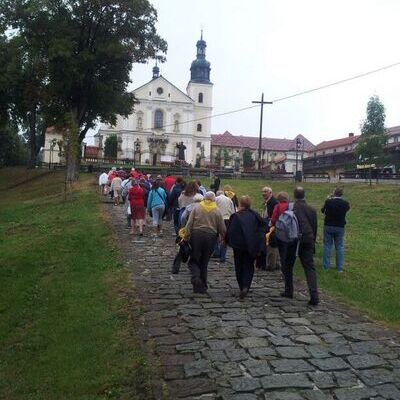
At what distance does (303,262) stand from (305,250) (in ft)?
0.61

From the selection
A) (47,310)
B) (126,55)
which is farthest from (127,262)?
(126,55)

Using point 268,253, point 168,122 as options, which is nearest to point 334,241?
point 268,253

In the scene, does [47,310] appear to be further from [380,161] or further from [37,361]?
[380,161]

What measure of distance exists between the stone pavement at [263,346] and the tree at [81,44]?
2416 centimetres

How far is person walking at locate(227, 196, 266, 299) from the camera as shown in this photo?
834 centimetres

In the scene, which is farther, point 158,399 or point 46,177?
point 46,177

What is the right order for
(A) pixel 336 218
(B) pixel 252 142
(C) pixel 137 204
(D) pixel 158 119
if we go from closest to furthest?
(A) pixel 336 218 → (C) pixel 137 204 → (D) pixel 158 119 → (B) pixel 252 142

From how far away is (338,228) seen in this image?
1116 cm

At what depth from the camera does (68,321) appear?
7.58 metres

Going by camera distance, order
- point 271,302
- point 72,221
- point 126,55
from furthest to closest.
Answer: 1. point 126,55
2. point 72,221
3. point 271,302

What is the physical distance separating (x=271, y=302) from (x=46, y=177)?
36950 millimetres

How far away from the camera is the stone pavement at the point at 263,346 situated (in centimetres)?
514

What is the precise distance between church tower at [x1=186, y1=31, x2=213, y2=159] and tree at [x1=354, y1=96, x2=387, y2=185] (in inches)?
1387

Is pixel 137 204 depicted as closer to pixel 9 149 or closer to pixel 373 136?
pixel 373 136
